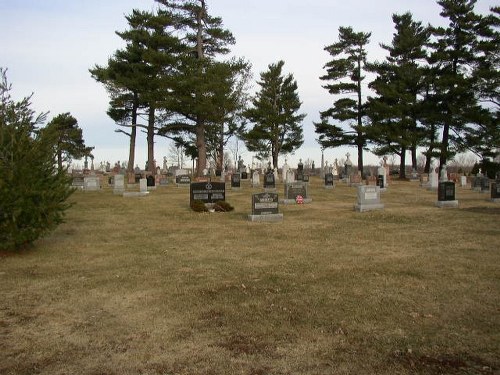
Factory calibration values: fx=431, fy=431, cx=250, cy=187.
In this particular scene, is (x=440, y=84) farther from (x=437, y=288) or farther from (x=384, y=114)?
(x=437, y=288)

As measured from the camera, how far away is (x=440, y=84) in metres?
32.4

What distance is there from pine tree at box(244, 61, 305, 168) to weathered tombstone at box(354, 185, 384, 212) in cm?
2759

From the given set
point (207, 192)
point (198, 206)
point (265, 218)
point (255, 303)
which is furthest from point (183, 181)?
point (255, 303)

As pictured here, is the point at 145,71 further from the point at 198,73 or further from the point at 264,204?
the point at 264,204

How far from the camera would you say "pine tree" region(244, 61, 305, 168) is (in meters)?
42.6

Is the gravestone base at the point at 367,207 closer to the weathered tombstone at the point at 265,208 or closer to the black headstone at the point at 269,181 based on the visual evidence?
the weathered tombstone at the point at 265,208

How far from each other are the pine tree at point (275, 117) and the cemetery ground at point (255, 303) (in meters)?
32.5

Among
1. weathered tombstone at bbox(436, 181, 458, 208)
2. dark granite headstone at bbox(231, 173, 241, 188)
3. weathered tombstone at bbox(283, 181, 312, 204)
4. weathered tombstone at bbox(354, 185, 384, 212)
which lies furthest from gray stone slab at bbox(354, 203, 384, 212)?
dark granite headstone at bbox(231, 173, 241, 188)

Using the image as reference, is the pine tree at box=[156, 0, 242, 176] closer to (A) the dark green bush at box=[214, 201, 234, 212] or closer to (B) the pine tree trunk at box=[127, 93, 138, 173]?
(B) the pine tree trunk at box=[127, 93, 138, 173]

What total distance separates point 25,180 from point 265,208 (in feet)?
22.1

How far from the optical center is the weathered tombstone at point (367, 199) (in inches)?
A: 593

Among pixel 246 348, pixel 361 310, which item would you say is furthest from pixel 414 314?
pixel 246 348

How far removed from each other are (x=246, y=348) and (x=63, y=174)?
6.60 meters

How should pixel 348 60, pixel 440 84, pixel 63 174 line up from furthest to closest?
pixel 348 60 < pixel 440 84 < pixel 63 174
